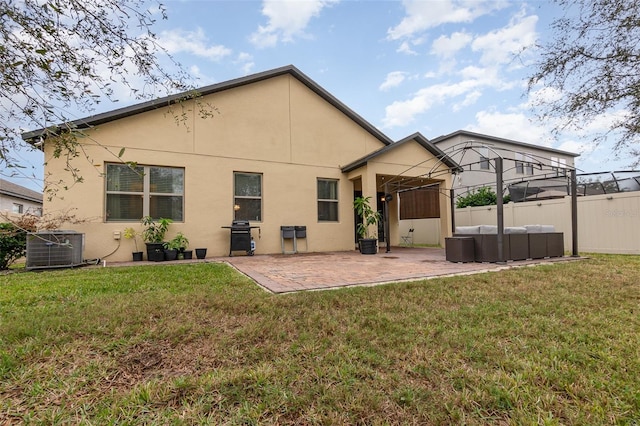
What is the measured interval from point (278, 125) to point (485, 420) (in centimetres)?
929

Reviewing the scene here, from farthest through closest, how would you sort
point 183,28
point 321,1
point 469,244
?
point 321,1, point 469,244, point 183,28

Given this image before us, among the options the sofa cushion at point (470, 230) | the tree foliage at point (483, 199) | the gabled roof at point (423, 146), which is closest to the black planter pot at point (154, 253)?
the gabled roof at point (423, 146)

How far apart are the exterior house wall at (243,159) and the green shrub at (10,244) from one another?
912 mm

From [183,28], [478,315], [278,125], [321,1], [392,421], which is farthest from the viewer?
[278,125]

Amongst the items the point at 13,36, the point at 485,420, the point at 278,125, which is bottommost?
the point at 485,420

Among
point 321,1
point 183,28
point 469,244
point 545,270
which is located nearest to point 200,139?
point 183,28

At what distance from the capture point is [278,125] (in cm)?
962

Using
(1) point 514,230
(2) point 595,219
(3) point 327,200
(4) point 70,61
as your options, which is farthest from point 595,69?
(4) point 70,61

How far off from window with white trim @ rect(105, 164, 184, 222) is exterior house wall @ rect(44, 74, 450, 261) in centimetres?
17

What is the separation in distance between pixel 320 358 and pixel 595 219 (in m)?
11.0

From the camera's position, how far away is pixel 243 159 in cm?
904

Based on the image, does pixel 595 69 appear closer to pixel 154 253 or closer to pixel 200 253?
pixel 200 253

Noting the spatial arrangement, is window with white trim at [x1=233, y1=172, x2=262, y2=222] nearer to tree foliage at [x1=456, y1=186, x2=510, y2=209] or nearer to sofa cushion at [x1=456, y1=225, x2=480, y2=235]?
sofa cushion at [x1=456, y1=225, x2=480, y2=235]

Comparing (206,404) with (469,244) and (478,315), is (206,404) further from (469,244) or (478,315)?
(469,244)
